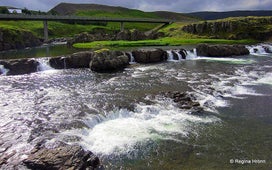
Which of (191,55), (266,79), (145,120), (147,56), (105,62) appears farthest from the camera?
(191,55)

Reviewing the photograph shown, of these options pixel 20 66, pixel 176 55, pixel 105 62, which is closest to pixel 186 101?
pixel 105 62

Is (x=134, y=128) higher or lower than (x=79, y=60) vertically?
lower

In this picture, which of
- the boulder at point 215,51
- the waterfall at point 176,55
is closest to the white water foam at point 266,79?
the waterfall at point 176,55

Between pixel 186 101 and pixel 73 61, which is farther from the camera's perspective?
pixel 73 61

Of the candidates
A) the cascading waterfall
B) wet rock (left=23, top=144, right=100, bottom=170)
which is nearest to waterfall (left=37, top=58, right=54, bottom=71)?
the cascading waterfall

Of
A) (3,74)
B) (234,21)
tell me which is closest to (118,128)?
(3,74)

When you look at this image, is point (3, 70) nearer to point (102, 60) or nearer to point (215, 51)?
point (102, 60)

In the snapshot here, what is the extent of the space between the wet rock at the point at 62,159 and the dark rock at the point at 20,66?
123ft

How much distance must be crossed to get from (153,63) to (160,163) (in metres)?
45.0

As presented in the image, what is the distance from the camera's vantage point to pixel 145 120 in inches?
1005

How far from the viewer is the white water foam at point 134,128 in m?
20.7

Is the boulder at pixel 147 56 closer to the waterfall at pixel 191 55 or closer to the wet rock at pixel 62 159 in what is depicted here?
the waterfall at pixel 191 55

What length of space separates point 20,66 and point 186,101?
36.7 metres

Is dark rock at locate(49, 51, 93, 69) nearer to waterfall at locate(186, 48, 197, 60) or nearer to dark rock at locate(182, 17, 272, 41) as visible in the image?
waterfall at locate(186, 48, 197, 60)
